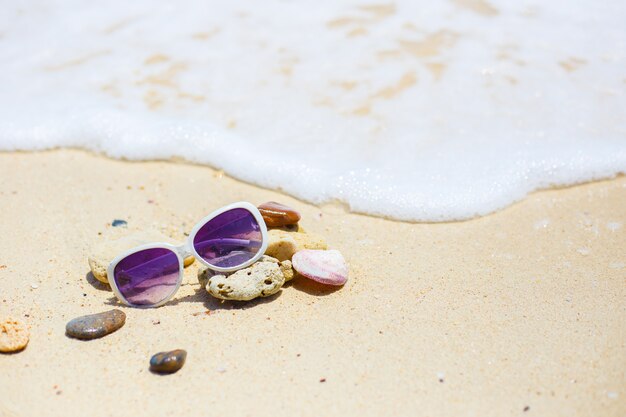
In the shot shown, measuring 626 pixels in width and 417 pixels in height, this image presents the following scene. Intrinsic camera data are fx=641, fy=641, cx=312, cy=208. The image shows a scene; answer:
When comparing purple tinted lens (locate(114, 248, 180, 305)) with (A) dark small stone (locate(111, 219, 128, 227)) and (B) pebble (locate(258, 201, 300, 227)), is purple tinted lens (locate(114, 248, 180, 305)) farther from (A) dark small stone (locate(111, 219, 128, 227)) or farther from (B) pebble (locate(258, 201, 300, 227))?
(A) dark small stone (locate(111, 219, 128, 227))

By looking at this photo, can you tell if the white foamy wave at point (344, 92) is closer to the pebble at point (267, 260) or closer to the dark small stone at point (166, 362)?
the pebble at point (267, 260)

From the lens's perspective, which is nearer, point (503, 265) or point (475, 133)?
point (503, 265)

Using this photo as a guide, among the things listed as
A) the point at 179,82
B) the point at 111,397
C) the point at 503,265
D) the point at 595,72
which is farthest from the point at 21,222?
the point at 595,72

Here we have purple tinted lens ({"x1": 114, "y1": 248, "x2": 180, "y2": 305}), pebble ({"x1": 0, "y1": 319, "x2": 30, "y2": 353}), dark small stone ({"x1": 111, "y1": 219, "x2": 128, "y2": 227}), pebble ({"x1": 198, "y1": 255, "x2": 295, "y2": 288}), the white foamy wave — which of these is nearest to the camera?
pebble ({"x1": 0, "y1": 319, "x2": 30, "y2": 353})

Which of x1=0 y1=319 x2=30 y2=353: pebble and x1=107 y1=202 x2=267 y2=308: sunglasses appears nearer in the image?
x1=0 y1=319 x2=30 y2=353: pebble

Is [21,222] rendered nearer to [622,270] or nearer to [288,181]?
[288,181]

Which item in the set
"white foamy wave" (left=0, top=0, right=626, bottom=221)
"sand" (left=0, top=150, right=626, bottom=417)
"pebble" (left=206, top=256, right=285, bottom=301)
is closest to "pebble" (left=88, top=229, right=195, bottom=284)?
"sand" (left=0, top=150, right=626, bottom=417)
